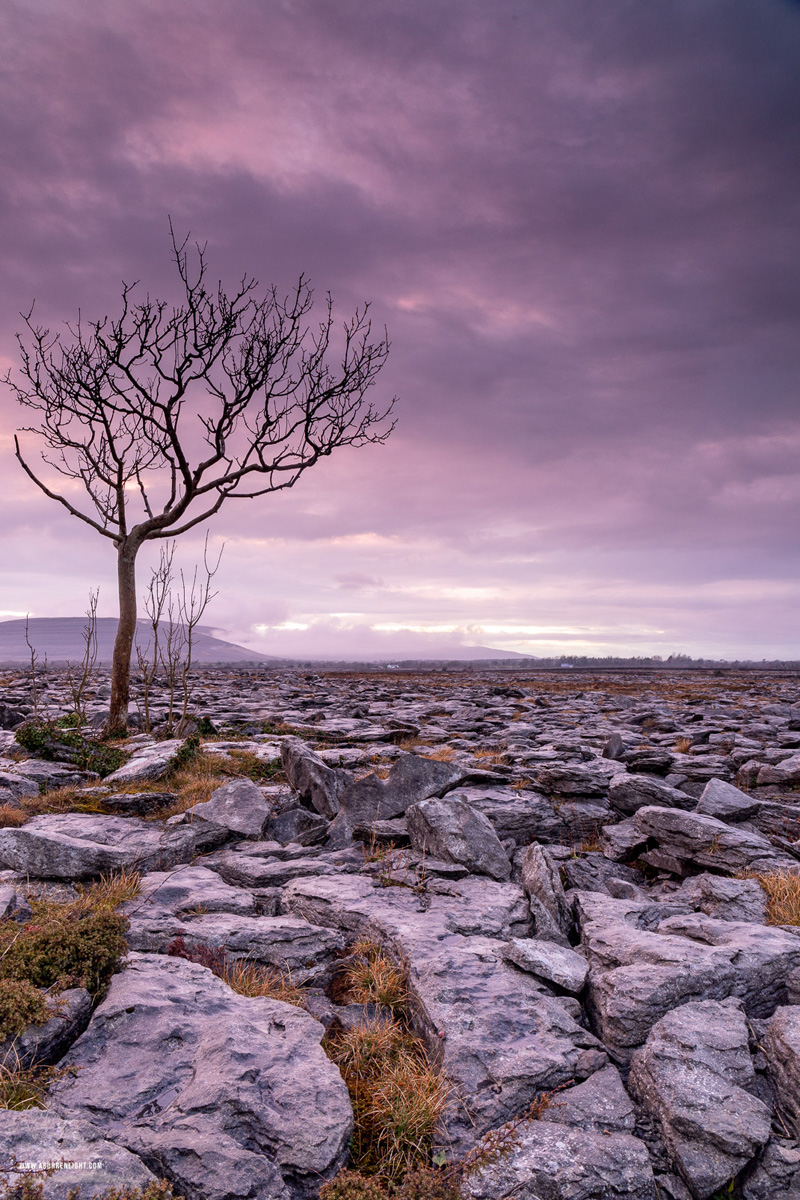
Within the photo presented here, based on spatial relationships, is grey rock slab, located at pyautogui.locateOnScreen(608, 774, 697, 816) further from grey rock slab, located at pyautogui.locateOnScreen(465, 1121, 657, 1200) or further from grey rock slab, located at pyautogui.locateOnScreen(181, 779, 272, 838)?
grey rock slab, located at pyautogui.locateOnScreen(465, 1121, 657, 1200)

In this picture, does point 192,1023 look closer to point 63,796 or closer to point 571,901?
point 571,901

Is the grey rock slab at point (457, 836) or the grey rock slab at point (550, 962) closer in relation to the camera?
the grey rock slab at point (550, 962)

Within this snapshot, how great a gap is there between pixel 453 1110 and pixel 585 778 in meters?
8.40

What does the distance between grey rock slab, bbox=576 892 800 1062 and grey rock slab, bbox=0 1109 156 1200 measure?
3567 mm

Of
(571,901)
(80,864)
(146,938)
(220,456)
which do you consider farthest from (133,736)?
(571,901)

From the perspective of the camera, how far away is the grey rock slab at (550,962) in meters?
5.43

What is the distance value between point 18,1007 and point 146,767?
29.1ft

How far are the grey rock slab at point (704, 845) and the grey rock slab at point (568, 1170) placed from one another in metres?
5.44

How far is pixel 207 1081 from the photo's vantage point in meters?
4.01

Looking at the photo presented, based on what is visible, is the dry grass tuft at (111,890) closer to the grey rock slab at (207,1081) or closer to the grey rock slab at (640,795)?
the grey rock slab at (207,1081)

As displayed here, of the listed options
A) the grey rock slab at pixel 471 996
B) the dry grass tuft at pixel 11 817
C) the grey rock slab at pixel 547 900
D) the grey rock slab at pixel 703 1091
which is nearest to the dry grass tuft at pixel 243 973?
the grey rock slab at pixel 471 996

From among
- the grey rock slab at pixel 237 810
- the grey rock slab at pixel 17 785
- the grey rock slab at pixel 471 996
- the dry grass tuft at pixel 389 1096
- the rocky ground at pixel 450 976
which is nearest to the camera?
the rocky ground at pixel 450 976

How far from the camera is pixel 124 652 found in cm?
1748

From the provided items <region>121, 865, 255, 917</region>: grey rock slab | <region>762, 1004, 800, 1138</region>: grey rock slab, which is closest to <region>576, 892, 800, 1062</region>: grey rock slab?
<region>762, 1004, 800, 1138</region>: grey rock slab
